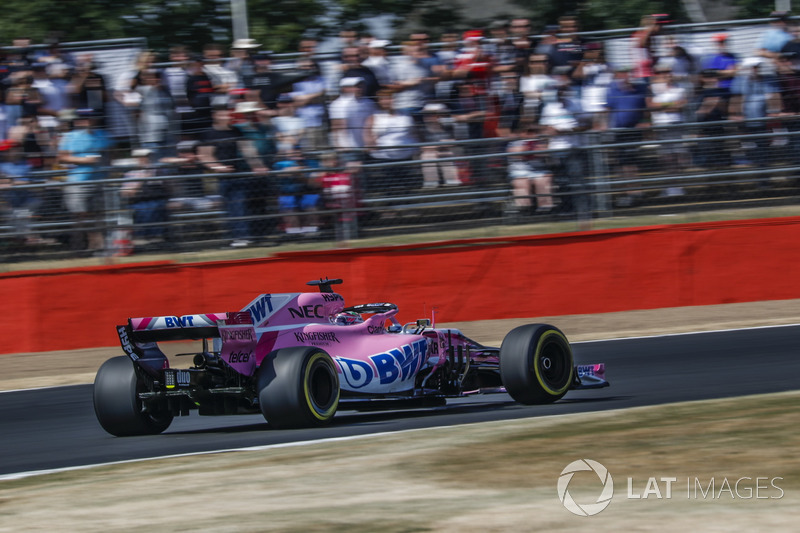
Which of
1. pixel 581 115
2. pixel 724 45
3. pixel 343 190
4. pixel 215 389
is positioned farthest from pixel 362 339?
pixel 724 45

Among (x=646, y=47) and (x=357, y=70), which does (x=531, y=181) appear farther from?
(x=646, y=47)

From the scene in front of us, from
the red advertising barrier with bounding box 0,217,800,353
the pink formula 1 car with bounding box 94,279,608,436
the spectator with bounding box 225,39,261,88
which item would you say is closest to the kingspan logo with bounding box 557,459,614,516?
the pink formula 1 car with bounding box 94,279,608,436

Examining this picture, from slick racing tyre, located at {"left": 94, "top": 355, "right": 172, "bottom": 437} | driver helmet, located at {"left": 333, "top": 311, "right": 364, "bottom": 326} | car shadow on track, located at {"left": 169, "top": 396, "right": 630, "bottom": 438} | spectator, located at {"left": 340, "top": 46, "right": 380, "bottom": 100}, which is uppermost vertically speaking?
spectator, located at {"left": 340, "top": 46, "right": 380, "bottom": 100}

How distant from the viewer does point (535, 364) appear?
7.70m

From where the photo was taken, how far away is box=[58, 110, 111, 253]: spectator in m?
12.0

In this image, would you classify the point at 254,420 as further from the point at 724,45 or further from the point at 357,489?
the point at 724,45

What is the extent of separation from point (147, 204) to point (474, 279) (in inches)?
142

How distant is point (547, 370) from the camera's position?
7918 millimetres

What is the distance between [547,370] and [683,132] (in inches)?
242

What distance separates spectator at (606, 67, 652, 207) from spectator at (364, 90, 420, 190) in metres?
2.33

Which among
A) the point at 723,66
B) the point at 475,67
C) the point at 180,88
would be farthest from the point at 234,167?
the point at 723,66

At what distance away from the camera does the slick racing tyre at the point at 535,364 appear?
301 inches

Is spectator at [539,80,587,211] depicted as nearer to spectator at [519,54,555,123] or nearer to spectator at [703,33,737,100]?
spectator at [519,54,555,123]

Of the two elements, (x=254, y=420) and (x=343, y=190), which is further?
(x=343, y=190)
